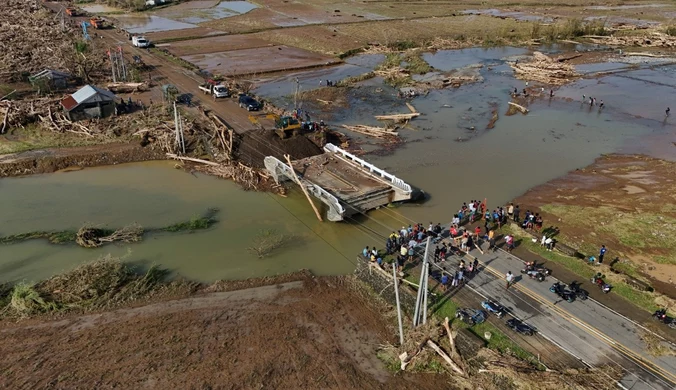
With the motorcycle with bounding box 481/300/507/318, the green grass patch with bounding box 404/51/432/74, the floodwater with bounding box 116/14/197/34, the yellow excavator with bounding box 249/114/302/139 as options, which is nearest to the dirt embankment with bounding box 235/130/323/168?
the yellow excavator with bounding box 249/114/302/139

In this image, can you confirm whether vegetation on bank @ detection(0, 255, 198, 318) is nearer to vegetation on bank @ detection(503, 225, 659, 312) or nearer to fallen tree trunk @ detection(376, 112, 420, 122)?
vegetation on bank @ detection(503, 225, 659, 312)

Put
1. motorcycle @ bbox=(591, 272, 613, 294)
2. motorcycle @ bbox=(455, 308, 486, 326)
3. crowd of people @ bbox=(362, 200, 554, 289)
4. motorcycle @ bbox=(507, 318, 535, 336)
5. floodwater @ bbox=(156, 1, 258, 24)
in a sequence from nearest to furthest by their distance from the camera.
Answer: motorcycle @ bbox=(507, 318, 535, 336), motorcycle @ bbox=(455, 308, 486, 326), motorcycle @ bbox=(591, 272, 613, 294), crowd of people @ bbox=(362, 200, 554, 289), floodwater @ bbox=(156, 1, 258, 24)

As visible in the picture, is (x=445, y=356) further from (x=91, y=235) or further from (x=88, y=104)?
(x=88, y=104)

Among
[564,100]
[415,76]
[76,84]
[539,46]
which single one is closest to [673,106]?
[564,100]

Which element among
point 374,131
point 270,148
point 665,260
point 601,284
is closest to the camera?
point 601,284

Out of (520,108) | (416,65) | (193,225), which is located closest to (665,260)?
(193,225)

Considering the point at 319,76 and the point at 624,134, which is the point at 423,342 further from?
the point at 319,76
